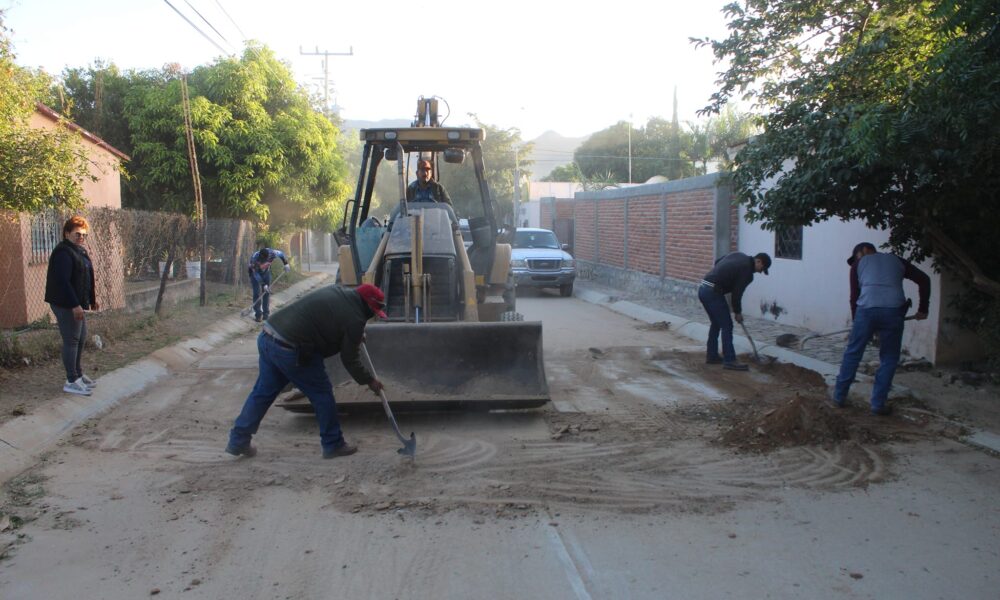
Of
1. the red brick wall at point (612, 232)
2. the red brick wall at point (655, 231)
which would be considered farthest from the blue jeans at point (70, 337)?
the red brick wall at point (612, 232)

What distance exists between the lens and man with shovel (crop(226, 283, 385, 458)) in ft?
20.3

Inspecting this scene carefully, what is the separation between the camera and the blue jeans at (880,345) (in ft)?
25.1

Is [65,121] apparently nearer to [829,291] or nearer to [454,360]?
[454,360]

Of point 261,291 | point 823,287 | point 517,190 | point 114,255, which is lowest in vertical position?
point 261,291

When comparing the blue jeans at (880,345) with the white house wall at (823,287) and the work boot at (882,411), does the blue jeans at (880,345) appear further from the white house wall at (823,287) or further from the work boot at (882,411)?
the white house wall at (823,287)

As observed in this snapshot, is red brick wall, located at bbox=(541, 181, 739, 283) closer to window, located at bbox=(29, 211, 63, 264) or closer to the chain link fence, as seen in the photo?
the chain link fence

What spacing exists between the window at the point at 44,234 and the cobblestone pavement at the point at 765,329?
1100 cm

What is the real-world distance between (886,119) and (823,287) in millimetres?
6432

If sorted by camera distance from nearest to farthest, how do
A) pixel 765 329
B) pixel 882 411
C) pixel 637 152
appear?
1. pixel 882 411
2. pixel 765 329
3. pixel 637 152

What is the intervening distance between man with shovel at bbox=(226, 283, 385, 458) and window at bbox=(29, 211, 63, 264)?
7766 mm

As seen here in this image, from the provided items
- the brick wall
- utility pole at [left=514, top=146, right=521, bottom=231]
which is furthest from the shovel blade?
utility pole at [left=514, top=146, right=521, bottom=231]

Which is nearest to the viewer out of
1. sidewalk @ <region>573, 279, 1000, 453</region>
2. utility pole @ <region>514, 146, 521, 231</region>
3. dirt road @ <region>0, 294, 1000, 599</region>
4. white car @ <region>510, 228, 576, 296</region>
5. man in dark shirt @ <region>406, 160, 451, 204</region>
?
dirt road @ <region>0, 294, 1000, 599</region>

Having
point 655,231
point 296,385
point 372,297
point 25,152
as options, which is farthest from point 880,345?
point 655,231

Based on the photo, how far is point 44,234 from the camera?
12.9m
